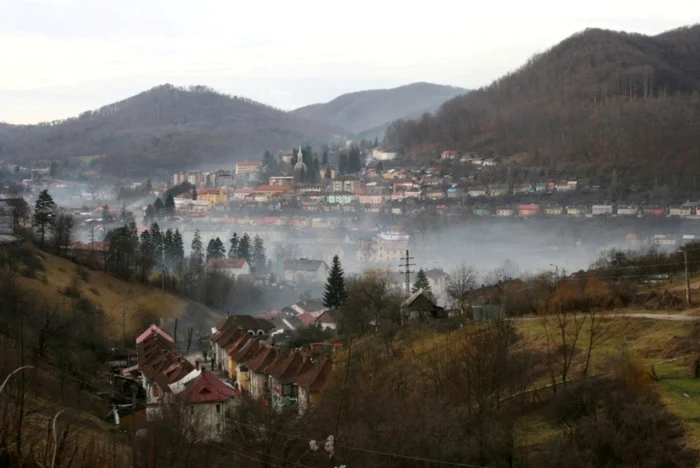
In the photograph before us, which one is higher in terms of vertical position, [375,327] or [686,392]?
[686,392]

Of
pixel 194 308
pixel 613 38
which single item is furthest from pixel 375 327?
pixel 613 38

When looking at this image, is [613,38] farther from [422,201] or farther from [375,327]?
[375,327]

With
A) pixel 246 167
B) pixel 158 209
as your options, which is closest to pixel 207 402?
pixel 158 209

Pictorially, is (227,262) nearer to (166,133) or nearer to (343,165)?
(343,165)

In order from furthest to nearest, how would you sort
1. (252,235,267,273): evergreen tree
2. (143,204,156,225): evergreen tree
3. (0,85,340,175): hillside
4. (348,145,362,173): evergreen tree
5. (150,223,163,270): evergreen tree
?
(0,85,340,175): hillside
(348,145,362,173): evergreen tree
(143,204,156,225): evergreen tree
(252,235,267,273): evergreen tree
(150,223,163,270): evergreen tree

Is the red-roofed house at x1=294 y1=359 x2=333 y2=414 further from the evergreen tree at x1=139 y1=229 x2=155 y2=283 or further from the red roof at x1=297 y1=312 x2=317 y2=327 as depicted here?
the evergreen tree at x1=139 y1=229 x2=155 y2=283

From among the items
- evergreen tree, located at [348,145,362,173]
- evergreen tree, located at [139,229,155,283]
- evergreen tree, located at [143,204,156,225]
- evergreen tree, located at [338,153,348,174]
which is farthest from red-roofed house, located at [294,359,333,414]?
evergreen tree, located at [338,153,348,174]

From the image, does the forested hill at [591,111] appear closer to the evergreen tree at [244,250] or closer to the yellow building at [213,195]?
the yellow building at [213,195]
